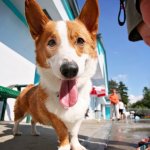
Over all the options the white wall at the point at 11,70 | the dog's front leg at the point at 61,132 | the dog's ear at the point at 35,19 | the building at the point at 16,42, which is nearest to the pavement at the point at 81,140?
the dog's front leg at the point at 61,132

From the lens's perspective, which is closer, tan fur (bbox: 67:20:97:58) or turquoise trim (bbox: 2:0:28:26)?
tan fur (bbox: 67:20:97:58)

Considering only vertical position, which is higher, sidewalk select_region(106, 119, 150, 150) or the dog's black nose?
the dog's black nose

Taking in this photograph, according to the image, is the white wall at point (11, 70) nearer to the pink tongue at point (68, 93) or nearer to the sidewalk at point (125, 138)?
the sidewalk at point (125, 138)

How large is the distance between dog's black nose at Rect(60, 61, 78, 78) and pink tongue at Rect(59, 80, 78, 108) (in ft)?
0.49

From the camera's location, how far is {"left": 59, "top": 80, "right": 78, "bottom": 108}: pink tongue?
2.00 meters

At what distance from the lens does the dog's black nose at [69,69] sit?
6.00 feet

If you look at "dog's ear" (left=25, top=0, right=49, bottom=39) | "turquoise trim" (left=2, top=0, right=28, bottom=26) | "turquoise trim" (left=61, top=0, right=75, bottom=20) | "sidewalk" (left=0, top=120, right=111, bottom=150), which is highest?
"turquoise trim" (left=61, top=0, right=75, bottom=20)

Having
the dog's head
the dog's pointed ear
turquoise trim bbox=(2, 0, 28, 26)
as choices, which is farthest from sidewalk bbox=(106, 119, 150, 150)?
turquoise trim bbox=(2, 0, 28, 26)

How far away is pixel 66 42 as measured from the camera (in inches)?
83.4

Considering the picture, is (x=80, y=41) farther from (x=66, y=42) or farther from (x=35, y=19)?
(x=35, y=19)

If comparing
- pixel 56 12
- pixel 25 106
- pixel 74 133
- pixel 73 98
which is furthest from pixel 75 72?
pixel 56 12

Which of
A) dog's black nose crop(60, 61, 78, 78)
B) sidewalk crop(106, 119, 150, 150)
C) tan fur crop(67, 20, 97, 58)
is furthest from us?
sidewalk crop(106, 119, 150, 150)

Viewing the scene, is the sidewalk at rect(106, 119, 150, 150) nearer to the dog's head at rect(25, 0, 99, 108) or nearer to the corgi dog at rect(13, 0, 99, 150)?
the corgi dog at rect(13, 0, 99, 150)

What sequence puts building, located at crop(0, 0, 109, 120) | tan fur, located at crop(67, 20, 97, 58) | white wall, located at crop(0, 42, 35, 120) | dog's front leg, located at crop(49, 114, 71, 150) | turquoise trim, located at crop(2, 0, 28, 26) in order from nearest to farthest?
dog's front leg, located at crop(49, 114, 71, 150) < tan fur, located at crop(67, 20, 97, 58) < white wall, located at crop(0, 42, 35, 120) < building, located at crop(0, 0, 109, 120) < turquoise trim, located at crop(2, 0, 28, 26)
